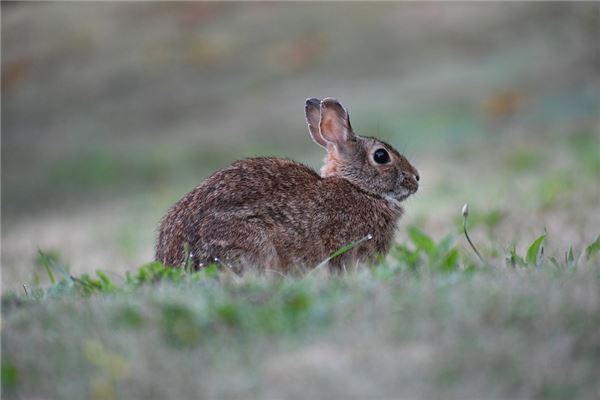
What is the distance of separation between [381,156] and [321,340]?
3.91 m

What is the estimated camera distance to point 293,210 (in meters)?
6.85

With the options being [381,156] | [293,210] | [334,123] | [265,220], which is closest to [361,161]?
[381,156]

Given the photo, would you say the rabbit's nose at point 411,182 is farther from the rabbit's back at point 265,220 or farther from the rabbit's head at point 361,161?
the rabbit's back at point 265,220

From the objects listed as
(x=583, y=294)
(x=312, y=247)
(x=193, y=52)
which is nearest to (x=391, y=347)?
(x=583, y=294)

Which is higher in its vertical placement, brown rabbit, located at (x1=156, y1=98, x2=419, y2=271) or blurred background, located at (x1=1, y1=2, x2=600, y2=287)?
blurred background, located at (x1=1, y1=2, x2=600, y2=287)

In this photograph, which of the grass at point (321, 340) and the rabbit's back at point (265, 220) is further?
the rabbit's back at point (265, 220)

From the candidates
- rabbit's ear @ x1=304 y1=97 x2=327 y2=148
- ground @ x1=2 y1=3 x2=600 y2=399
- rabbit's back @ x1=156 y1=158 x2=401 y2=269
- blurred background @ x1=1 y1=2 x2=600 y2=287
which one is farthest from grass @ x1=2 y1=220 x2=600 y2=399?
blurred background @ x1=1 y1=2 x2=600 y2=287

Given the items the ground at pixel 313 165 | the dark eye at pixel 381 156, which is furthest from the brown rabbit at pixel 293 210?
the ground at pixel 313 165

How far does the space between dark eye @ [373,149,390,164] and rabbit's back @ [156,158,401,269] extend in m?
0.65

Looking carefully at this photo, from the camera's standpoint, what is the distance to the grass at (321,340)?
153 inches

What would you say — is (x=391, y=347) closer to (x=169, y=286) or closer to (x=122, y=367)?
(x=122, y=367)

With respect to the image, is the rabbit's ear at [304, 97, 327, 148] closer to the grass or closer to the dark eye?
the dark eye

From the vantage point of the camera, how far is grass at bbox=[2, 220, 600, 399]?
153 inches

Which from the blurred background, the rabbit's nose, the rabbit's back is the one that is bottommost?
the rabbit's back
